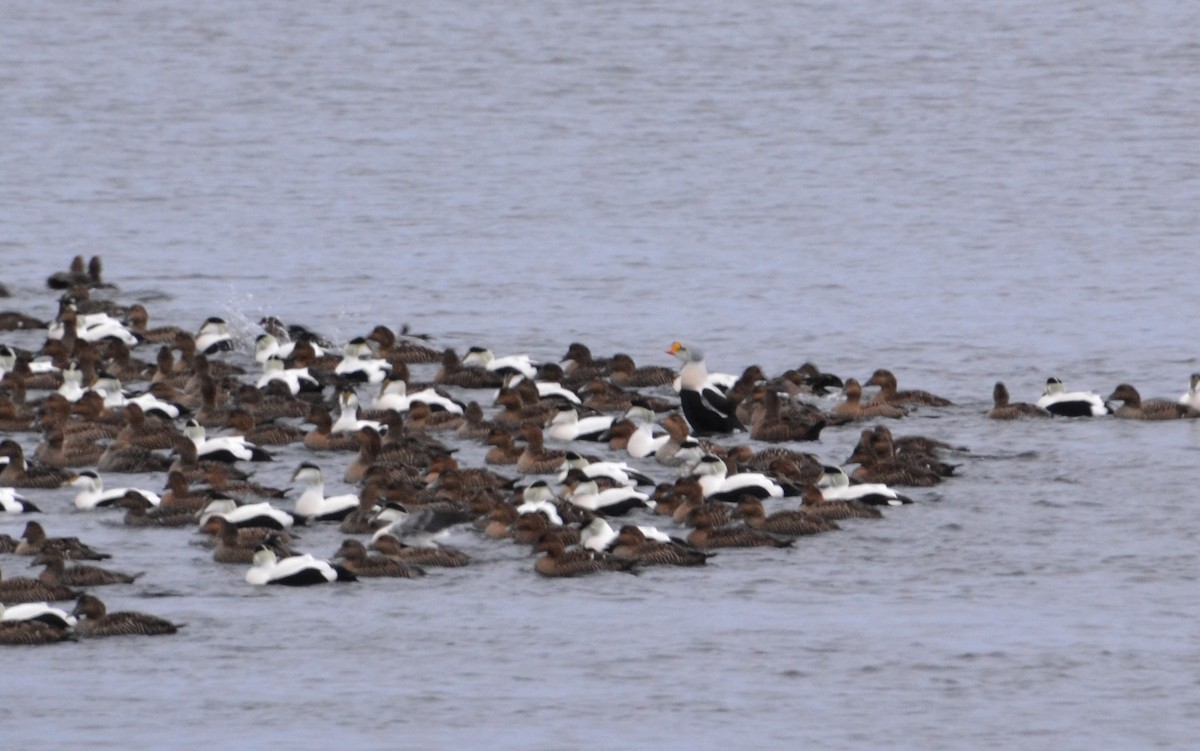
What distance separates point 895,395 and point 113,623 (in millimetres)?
10665

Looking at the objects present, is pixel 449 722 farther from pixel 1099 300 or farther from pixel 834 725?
pixel 1099 300

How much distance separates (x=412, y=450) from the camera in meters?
23.0

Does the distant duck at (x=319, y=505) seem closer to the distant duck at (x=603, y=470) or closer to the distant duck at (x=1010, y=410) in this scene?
the distant duck at (x=603, y=470)

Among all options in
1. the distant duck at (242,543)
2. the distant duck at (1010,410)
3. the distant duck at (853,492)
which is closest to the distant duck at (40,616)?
the distant duck at (242,543)

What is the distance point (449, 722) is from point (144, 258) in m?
24.0

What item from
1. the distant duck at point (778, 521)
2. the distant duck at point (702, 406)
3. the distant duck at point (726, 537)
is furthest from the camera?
the distant duck at point (702, 406)

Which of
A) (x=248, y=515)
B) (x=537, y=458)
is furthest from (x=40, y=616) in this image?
(x=537, y=458)

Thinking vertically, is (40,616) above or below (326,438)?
below

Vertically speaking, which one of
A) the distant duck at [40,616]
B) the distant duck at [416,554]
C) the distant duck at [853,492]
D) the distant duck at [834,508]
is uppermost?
the distant duck at [853,492]

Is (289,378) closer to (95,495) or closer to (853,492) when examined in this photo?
(95,495)

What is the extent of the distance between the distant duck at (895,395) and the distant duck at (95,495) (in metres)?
7.87

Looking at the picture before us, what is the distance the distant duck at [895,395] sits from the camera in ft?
85.5

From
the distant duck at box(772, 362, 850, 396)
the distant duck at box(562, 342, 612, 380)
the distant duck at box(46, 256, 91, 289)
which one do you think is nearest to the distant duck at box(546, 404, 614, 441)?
the distant duck at box(562, 342, 612, 380)

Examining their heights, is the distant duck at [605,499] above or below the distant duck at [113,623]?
above
